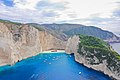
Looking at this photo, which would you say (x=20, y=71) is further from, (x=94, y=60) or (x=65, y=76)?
(x=94, y=60)

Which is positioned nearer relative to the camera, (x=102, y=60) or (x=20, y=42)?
(x=102, y=60)

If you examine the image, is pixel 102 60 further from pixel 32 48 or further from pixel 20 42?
pixel 32 48

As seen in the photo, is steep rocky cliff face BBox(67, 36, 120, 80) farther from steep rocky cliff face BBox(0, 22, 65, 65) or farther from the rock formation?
steep rocky cliff face BBox(0, 22, 65, 65)

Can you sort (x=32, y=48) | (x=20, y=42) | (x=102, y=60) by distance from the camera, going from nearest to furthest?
(x=102, y=60) → (x=20, y=42) → (x=32, y=48)

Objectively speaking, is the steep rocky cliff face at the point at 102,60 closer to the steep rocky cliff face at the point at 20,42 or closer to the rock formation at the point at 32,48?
the rock formation at the point at 32,48

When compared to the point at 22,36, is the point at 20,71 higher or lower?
lower

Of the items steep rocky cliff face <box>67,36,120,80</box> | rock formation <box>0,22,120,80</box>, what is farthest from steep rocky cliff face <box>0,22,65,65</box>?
steep rocky cliff face <box>67,36,120,80</box>

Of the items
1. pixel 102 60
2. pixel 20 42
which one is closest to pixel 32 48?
pixel 20 42

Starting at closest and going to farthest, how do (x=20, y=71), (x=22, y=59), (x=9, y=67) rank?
(x=20, y=71)
(x=9, y=67)
(x=22, y=59)

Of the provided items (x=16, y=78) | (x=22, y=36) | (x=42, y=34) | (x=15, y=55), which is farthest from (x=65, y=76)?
(x=42, y=34)
